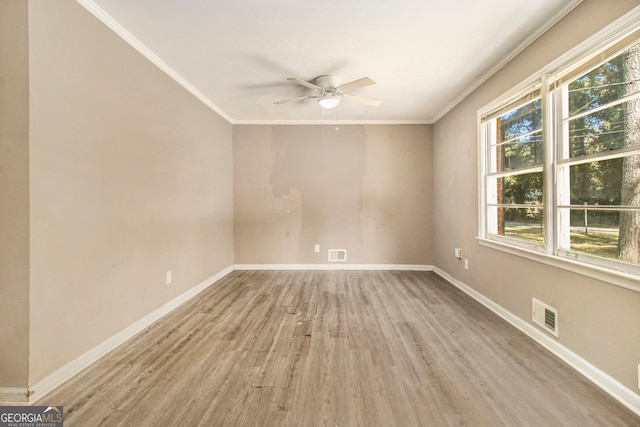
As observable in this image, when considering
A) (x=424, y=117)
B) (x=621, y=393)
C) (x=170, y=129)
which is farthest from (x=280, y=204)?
(x=621, y=393)

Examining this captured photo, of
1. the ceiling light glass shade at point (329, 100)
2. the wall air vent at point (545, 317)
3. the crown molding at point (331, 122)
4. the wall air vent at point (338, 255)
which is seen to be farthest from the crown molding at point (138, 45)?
the wall air vent at point (545, 317)

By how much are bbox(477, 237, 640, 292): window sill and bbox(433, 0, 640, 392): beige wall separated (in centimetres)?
4

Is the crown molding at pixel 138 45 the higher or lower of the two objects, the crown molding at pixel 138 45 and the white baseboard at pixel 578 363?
the higher

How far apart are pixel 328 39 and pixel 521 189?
229cm

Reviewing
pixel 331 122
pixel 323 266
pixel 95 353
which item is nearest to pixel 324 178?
pixel 331 122

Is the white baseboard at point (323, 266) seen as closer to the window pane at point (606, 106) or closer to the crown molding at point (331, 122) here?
the crown molding at point (331, 122)

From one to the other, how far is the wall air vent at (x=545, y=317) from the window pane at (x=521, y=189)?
0.86 metres

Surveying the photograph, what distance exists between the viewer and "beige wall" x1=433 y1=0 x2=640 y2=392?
4.99 ft

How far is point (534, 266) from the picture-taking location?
7.14 feet

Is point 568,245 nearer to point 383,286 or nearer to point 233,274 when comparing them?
point 383,286

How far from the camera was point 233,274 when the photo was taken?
425 centimetres

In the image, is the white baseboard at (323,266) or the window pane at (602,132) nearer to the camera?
the window pane at (602,132)

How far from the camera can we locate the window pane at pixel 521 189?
2288 millimetres

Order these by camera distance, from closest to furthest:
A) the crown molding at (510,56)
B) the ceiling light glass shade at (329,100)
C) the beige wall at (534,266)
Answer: the beige wall at (534,266) → the crown molding at (510,56) → the ceiling light glass shade at (329,100)
